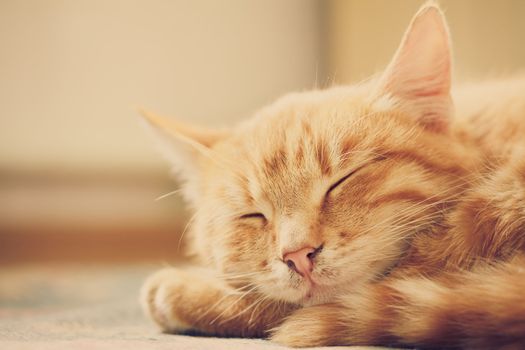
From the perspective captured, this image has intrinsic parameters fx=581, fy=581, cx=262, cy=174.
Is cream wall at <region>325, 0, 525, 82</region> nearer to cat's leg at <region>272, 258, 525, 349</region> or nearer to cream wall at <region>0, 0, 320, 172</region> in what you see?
cream wall at <region>0, 0, 320, 172</region>

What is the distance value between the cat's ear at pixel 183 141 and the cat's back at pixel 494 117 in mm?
608

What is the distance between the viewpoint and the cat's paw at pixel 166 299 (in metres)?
1.25

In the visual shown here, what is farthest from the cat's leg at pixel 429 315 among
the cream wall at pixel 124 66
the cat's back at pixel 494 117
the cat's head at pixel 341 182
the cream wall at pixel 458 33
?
the cream wall at pixel 124 66

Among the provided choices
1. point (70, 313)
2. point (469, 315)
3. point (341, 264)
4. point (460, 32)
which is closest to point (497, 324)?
point (469, 315)

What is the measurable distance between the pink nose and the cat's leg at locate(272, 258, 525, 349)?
0.07 metres

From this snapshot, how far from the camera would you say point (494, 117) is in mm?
1318

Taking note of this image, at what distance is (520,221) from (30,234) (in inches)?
163

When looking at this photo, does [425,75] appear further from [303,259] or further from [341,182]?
[303,259]

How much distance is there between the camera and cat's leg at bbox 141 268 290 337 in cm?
120

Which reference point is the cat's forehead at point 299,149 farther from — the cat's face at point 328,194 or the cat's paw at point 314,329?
the cat's paw at point 314,329

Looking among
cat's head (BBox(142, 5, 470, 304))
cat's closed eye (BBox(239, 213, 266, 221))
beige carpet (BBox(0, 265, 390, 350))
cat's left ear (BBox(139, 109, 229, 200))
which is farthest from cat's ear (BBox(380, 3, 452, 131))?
beige carpet (BBox(0, 265, 390, 350))

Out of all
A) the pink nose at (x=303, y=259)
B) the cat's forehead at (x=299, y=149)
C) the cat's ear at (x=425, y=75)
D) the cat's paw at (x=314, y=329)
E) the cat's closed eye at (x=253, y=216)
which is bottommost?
the cat's paw at (x=314, y=329)

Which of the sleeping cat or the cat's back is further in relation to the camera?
the cat's back

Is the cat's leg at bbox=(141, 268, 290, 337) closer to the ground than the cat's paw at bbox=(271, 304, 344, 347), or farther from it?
farther from it
